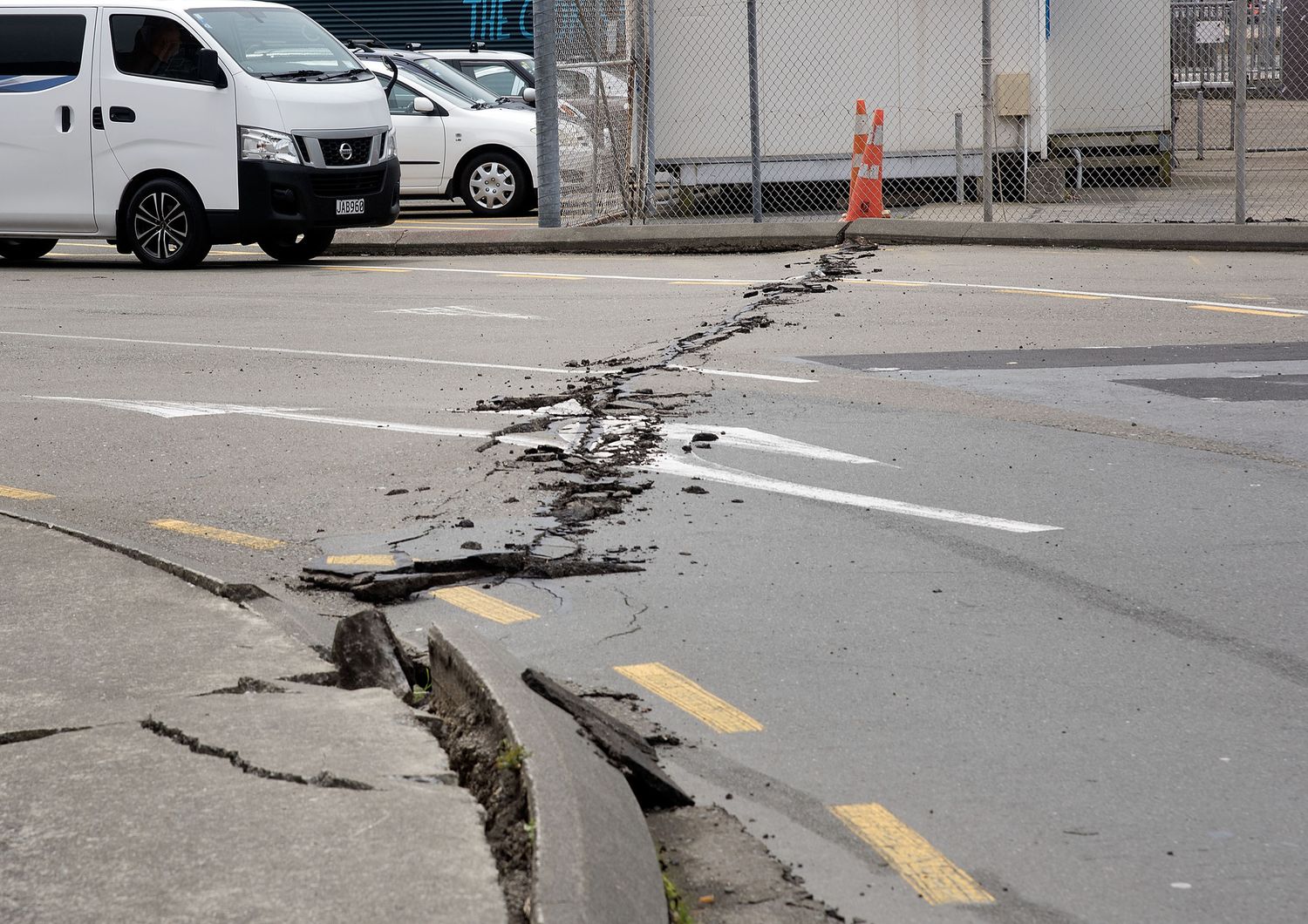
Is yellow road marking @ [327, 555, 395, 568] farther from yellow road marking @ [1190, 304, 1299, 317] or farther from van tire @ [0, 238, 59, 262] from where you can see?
van tire @ [0, 238, 59, 262]

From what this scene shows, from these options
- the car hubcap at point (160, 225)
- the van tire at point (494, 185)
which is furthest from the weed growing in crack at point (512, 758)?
the van tire at point (494, 185)

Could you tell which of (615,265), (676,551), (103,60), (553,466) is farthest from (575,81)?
(676,551)

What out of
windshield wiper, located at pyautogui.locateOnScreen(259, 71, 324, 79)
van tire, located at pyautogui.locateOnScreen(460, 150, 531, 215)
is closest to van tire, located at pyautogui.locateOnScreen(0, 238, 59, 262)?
windshield wiper, located at pyautogui.locateOnScreen(259, 71, 324, 79)

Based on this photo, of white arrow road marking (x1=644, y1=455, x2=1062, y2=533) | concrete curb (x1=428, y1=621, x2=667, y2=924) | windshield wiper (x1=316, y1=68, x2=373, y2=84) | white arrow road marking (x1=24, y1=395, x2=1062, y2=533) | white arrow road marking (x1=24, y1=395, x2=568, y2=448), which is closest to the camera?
concrete curb (x1=428, y1=621, x2=667, y2=924)

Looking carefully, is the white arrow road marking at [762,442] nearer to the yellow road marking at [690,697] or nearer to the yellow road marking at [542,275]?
the yellow road marking at [690,697]

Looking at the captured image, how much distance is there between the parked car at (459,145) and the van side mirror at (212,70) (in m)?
3.86

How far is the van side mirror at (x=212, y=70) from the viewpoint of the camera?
584 inches

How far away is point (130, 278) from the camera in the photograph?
1481cm

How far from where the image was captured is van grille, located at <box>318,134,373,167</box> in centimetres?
1517

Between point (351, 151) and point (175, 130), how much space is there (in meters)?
1.57

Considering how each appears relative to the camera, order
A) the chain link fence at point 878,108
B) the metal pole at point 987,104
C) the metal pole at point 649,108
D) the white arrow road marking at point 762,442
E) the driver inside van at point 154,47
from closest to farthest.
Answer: the white arrow road marking at point 762,442, the metal pole at point 987,104, the driver inside van at point 154,47, the chain link fence at point 878,108, the metal pole at point 649,108

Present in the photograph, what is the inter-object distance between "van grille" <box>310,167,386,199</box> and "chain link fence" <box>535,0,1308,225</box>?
6.27 feet

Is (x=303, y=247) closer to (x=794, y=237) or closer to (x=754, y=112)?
(x=754, y=112)

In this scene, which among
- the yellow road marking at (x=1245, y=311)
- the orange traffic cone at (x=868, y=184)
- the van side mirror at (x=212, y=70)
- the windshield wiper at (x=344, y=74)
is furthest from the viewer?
the orange traffic cone at (x=868, y=184)
